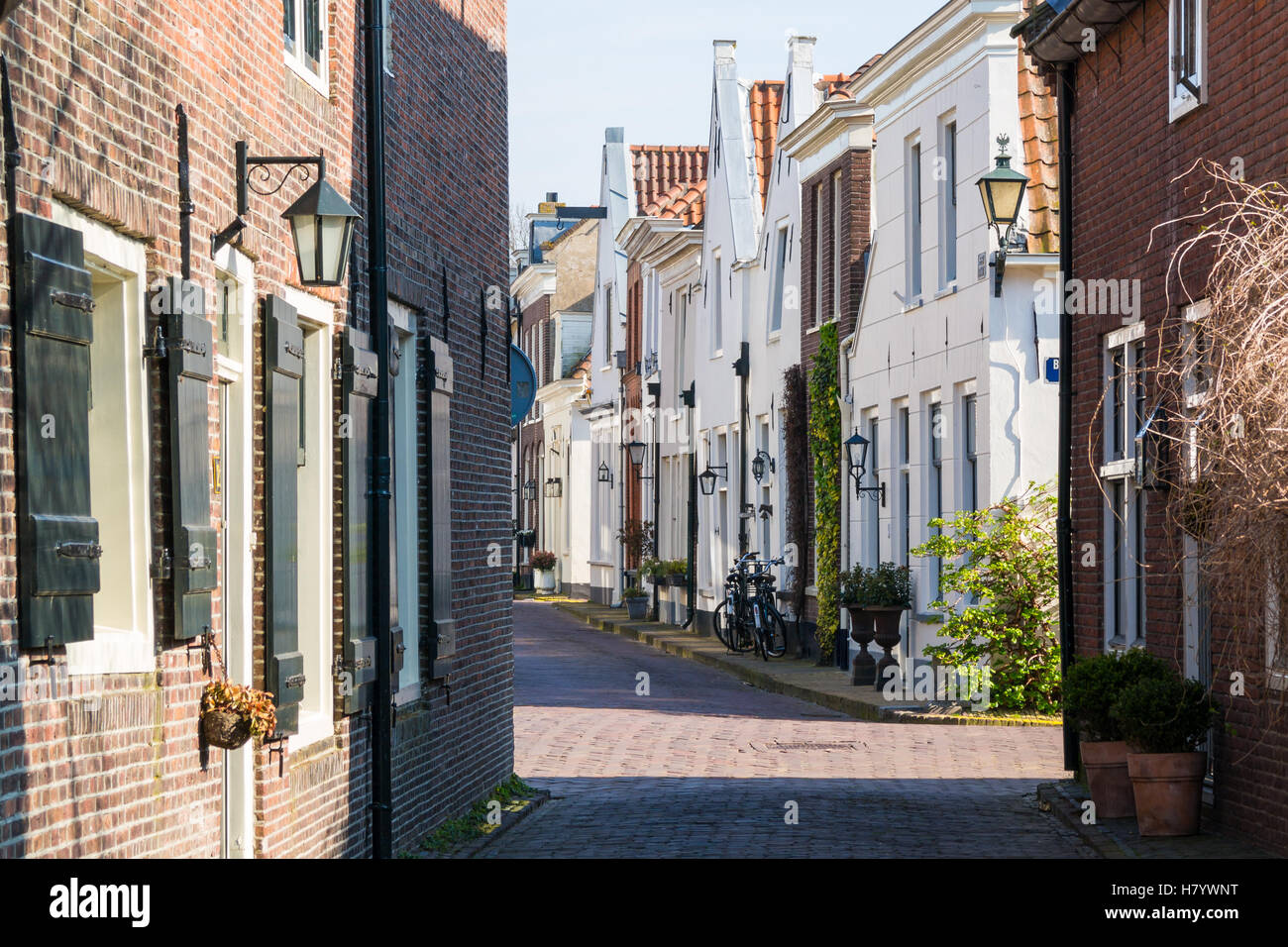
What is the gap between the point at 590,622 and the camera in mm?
38688

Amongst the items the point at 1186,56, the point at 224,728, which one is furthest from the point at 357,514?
the point at 1186,56

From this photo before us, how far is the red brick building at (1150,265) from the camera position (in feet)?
32.2

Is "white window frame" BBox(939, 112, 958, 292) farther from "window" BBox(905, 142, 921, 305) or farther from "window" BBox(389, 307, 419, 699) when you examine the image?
"window" BBox(389, 307, 419, 699)

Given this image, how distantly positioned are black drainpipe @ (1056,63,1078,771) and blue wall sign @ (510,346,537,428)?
3.92m

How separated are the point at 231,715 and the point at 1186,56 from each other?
7133mm

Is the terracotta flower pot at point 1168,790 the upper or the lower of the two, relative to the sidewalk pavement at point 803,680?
upper

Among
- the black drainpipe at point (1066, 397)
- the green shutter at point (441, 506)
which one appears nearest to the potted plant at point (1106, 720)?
the black drainpipe at point (1066, 397)

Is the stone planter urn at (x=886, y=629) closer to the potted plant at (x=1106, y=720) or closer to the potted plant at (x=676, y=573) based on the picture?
the potted plant at (x=1106, y=720)

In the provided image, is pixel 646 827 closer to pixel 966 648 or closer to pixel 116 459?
pixel 116 459

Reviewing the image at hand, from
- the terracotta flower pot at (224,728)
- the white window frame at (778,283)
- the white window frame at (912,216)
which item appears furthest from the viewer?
the white window frame at (778,283)

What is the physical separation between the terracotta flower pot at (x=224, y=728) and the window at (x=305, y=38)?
3306 millimetres

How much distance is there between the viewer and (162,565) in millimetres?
6680

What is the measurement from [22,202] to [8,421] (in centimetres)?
66

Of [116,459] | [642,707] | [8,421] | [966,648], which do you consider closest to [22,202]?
[8,421]
